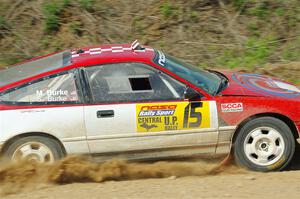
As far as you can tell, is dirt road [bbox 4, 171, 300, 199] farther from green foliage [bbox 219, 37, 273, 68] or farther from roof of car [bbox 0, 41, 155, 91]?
green foliage [bbox 219, 37, 273, 68]

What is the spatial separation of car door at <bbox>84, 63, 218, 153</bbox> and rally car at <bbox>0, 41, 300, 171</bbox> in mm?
11

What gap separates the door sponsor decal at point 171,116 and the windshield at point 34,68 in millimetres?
1112

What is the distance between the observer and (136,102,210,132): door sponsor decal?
5840 millimetres

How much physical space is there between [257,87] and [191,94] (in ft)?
3.00

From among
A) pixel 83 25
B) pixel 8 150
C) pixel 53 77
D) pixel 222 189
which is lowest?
pixel 222 189

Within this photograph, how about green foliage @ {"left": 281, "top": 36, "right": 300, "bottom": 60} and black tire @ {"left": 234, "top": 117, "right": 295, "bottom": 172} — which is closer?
black tire @ {"left": 234, "top": 117, "right": 295, "bottom": 172}

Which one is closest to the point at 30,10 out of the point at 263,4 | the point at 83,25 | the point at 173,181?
the point at 83,25

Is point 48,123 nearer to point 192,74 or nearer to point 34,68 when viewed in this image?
point 34,68

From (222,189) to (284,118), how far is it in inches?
47.8

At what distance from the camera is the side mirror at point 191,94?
5.88m

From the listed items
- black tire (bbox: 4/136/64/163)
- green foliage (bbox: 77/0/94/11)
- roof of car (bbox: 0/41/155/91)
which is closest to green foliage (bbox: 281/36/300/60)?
green foliage (bbox: 77/0/94/11)

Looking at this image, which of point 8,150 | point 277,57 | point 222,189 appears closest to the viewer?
point 222,189

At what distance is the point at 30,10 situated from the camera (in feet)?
37.7

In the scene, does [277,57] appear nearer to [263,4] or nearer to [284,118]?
[263,4]
